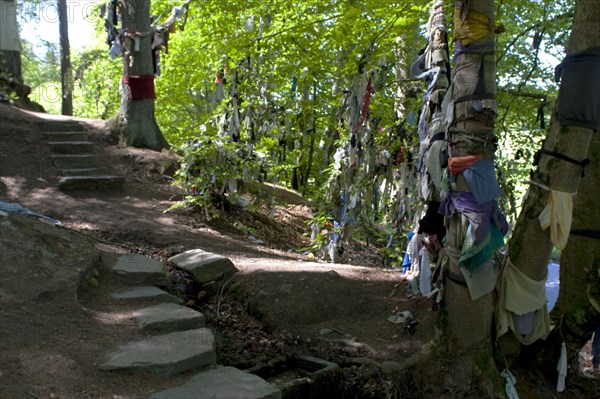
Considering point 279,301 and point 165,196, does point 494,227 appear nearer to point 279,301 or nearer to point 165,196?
point 279,301

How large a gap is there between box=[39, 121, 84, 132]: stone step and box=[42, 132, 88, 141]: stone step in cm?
18

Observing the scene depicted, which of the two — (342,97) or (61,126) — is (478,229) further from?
(61,126)

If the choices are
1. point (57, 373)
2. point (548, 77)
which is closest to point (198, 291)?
point (57, 373)

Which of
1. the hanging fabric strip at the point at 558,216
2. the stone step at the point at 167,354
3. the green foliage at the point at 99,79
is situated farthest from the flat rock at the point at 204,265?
the green foliage at the point at 99,79

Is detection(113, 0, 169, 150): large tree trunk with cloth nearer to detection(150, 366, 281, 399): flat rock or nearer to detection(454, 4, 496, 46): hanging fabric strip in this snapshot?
detection(454, 4, 496, 46): hanging fabric strip

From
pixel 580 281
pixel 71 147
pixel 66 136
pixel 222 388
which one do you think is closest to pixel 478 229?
pixel 580 281

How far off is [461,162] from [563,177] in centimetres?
87

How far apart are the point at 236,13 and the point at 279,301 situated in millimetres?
4523

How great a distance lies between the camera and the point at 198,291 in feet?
17.7

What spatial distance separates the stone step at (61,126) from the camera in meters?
9.12

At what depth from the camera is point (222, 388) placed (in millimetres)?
3170

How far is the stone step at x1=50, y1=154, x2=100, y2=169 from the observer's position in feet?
27.0

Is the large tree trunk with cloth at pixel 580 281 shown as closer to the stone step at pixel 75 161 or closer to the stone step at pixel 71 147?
the stone step at pixel 75 161

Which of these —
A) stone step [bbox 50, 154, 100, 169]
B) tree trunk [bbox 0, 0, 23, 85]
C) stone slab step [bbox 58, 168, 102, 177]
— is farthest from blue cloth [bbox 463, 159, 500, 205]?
tree trunk [bbox 0, 0, 23, 85]
